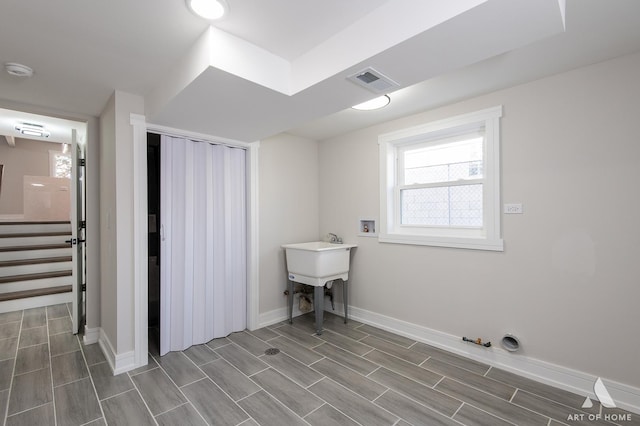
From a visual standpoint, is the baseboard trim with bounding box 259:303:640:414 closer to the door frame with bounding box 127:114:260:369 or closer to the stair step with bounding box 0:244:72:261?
the door frame with bounding box 127:114:260:369

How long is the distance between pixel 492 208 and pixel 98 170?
3886mm

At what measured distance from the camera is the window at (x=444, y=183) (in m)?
2.53

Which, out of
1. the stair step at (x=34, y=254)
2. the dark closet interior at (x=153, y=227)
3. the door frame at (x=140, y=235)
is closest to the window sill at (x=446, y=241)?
the door frame at (x=140, y=235)

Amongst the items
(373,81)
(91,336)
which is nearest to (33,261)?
(91,336)

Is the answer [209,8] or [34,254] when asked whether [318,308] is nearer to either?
[209,8]

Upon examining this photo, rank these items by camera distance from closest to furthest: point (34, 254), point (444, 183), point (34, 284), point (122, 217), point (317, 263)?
point (122, 217) < point (444, 183) < point (317, 263) < point (34, 284) < point (34, 254)

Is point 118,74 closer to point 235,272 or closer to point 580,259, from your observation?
point 235,272

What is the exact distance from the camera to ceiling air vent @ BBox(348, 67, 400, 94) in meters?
1.71

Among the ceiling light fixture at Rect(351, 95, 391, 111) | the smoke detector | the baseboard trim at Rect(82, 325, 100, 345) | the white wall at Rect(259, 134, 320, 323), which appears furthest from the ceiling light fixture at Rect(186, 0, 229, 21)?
the baseboard trim at Rect(82, 325, 100, 345)

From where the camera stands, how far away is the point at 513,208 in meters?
2.40

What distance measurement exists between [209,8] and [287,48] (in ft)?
1.67

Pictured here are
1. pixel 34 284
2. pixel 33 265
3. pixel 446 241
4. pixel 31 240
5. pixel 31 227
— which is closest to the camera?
pixel 446 241

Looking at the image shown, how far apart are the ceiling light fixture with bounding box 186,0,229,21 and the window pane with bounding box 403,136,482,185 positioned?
2337 mm

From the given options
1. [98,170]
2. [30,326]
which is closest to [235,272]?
[98,170]
